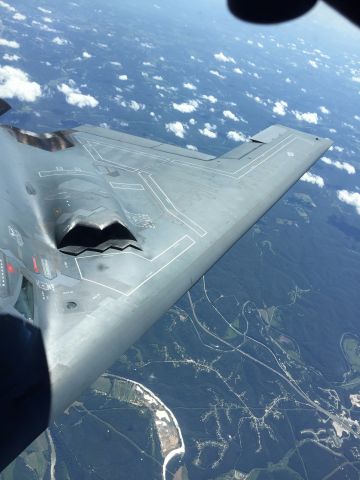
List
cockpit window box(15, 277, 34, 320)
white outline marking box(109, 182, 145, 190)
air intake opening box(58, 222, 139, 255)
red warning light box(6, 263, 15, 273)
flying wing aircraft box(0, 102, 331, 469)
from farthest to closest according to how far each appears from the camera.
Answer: white outline marking box(109, 182, 145, 190)
air intake opening box(58, 222, 139, 255)
red warning light box(6, 263, 15, 273)
cockpit window box(15, 277, 34, 320)
flying wing aircraft box(0, 102, 331, 469)

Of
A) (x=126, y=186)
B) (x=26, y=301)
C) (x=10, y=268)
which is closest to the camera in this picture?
(x=26, y=301)

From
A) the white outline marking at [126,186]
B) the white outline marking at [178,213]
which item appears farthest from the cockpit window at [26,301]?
the white outline marking at [126,186]

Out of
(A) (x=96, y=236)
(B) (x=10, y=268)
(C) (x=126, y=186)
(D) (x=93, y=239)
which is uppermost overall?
(B) (x=10, y=268)

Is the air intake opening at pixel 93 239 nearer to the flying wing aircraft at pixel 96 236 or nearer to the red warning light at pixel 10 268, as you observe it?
the flying wing aircraft at pixel 96 236

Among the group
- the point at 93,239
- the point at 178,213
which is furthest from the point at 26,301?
the point at 178,213

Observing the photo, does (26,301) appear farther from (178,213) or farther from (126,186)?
(126,186)

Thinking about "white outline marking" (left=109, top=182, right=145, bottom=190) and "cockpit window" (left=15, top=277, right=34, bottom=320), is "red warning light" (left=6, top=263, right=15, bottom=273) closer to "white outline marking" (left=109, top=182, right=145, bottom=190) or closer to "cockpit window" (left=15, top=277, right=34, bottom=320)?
"cockpit window" (left=15, top=277, right=34, bottom=320)

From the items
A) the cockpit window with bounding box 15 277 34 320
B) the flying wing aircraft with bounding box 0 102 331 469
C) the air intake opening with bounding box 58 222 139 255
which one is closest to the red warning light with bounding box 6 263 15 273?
the flying wing aircraft with bounding box 0 102 331 469

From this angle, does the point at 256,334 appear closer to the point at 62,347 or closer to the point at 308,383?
the point at 308,383
